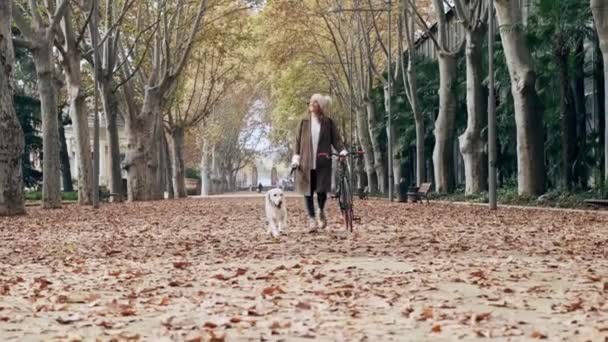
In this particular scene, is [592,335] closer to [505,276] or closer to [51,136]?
[505,276]

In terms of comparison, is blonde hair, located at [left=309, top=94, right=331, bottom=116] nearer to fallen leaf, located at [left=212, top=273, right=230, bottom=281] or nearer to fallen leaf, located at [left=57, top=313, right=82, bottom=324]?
fallen leaf, located at [left=212, top=273, right=230, bottom=281]

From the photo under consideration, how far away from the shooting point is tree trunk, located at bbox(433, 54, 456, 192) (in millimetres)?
32719

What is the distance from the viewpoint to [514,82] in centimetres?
2569

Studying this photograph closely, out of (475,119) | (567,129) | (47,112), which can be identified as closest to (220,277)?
(47,112)

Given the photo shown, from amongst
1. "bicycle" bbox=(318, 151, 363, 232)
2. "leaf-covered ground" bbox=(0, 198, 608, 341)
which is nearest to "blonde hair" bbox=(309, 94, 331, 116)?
"bicycle" bbox=(318, 151, 363, 232)

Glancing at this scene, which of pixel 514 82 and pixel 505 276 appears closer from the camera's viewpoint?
pixel 505 276

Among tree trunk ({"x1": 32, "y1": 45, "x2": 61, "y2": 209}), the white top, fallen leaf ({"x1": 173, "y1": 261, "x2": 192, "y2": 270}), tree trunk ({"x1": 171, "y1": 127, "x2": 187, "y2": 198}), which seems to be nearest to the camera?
fallen leaf ({"x1": 173, "y1": 261, "x2": 192, "y2": 270})

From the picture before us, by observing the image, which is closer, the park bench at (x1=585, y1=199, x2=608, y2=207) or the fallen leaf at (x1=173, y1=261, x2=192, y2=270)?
the fallen leaf at (x1=173, y1=261, x2=192, y2=270)

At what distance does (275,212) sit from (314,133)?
1.26 metres

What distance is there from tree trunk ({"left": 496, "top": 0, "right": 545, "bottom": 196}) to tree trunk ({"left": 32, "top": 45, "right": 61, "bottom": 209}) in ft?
38.5

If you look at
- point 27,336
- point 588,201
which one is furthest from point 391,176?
point 27,336

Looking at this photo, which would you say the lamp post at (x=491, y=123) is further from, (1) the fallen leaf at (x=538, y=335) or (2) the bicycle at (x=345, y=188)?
(1) the fallen leaf at (x=538, y=335)

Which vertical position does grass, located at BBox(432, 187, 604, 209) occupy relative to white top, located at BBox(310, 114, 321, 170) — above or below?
below

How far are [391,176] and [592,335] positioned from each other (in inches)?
1266
